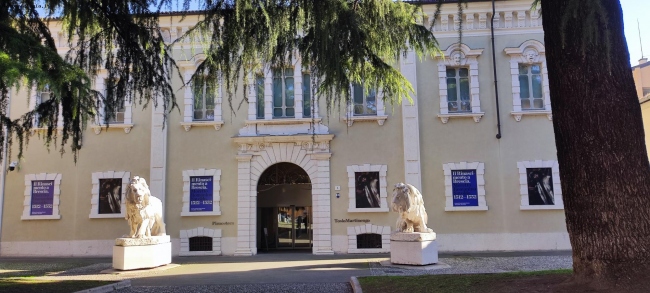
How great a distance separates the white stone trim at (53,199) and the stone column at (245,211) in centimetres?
682

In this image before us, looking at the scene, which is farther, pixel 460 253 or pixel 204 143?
pixel 204 143

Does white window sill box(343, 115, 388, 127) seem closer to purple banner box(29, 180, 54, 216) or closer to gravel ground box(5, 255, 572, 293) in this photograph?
gravel ground box(5, 255, 572, 293)

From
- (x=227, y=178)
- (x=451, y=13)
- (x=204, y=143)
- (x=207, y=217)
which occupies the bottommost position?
(x=207, y=217)

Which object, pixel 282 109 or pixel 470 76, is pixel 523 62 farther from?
pixel 282 109

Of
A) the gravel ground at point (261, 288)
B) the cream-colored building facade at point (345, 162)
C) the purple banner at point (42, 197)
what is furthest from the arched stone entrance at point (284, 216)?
the gravel ground at point (261, 288)

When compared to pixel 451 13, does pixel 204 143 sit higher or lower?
lower

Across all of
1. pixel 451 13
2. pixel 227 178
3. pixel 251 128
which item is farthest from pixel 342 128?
pixel 451 13

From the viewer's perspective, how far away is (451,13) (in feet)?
67.6

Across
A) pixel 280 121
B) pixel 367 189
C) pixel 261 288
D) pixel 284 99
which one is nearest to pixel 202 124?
pixel 280 121

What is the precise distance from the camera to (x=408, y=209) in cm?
1448

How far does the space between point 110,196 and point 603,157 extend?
18.1 meters

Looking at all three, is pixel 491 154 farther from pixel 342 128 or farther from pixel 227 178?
pixel 227 178

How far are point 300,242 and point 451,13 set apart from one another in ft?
34.7

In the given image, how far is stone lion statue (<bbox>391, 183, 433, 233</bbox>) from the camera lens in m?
14.5
